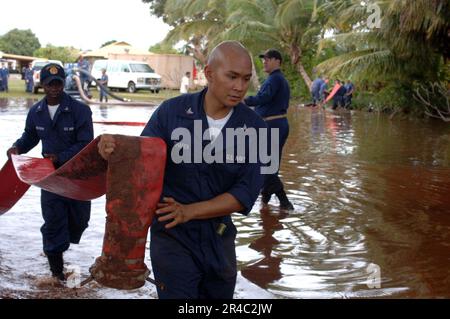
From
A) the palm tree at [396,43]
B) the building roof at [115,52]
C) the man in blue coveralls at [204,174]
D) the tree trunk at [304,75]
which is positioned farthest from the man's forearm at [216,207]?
the building roof at [115,52]

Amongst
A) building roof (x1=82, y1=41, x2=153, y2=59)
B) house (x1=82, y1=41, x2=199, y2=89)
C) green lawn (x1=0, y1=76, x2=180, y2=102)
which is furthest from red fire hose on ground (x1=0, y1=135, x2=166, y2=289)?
building roof (x1=82, y1=41, x2=153, y2=59)

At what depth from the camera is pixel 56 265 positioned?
4844 mm

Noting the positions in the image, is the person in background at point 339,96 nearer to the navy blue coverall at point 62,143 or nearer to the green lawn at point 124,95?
the green lawn at point 124,95

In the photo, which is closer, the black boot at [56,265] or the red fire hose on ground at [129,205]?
the red fire hose on ground at [129,205]

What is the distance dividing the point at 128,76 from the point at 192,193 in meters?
34.4

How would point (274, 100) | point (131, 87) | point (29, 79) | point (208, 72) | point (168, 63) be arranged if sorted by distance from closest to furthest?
point (208, 72), point (274, 100), point (29, 79), point (131, 87), point (168, 63)

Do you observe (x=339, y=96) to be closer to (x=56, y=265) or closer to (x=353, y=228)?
(x=353, y=228)

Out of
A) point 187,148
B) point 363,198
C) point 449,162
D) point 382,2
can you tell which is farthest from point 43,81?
point 382,2

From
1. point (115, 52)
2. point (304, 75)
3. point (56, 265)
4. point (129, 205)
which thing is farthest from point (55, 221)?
point (115, 52)

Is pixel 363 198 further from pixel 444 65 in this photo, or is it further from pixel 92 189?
pixel 444 65

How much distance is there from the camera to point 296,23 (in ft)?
99.7

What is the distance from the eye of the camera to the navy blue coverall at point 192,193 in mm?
2990

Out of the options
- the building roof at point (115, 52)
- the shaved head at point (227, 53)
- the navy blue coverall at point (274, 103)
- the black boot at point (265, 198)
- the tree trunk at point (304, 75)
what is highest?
the building roof at point (115, 52)

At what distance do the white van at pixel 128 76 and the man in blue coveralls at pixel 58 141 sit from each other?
105 feet
